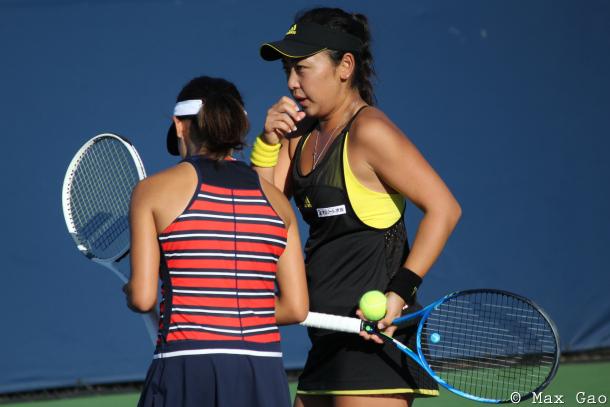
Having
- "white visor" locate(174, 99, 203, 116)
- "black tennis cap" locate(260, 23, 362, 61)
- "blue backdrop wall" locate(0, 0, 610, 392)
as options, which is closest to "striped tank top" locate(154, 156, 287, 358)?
"white visor" locate(174, 99, 203, 116)

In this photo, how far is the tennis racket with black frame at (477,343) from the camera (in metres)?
2.96

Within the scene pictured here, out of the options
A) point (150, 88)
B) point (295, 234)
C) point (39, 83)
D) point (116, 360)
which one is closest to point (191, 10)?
point (150, 88)

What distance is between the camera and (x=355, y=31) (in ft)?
10.3

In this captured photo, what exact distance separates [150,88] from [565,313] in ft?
8.90

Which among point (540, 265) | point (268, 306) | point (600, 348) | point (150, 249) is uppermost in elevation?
point (150, 249)

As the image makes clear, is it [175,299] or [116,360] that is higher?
[175,299]

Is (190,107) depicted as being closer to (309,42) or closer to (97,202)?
(309,42)

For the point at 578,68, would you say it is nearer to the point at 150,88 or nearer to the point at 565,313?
the point at 565,313

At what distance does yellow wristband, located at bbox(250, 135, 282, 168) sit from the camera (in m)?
3.11

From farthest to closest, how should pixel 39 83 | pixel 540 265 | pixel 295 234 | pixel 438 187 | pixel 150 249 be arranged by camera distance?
pixel 540 265, pixel 39 83, pixel 438 187, pixel 295 234, pixel 150 249

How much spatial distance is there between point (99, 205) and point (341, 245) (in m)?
0.91

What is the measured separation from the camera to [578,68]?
6445 mm

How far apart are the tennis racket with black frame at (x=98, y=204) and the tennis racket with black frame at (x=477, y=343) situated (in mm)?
657

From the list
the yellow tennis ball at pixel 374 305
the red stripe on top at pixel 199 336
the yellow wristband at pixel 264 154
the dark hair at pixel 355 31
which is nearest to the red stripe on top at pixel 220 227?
the red stripe on top at pixel 199 336
